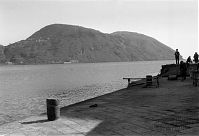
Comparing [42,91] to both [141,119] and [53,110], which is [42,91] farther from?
[141,119]

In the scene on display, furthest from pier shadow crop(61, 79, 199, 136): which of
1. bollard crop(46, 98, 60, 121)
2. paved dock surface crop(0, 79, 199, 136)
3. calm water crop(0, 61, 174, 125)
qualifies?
calm water crop(0, 61, 174, 125)

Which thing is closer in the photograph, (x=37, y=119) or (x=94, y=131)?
(x=94, y=131)

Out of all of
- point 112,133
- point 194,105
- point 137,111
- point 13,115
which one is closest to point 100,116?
point 137,111

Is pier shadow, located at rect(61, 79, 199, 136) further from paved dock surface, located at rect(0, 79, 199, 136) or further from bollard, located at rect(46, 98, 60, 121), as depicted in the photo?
bollard, located at rect(46, 98, 60, 121)

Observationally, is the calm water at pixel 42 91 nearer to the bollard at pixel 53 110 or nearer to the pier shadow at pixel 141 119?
the bollard at pixel 53 110

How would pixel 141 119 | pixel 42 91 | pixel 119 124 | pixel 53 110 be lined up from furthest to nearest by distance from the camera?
pixel 42 91, pixel 53 110, pixel 141 119, pixel 119 124

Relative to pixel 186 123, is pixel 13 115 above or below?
below

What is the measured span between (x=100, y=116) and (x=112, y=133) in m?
2.86

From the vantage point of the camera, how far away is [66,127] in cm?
976

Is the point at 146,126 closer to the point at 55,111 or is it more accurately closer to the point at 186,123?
the point at 186,123

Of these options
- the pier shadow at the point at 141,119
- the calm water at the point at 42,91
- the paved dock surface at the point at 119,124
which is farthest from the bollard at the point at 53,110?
the calm water at the point at 42,91

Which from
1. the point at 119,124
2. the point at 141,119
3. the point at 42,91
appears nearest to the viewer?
the point at 119,124

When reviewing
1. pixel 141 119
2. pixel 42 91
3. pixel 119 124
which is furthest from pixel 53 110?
pixel 42 91

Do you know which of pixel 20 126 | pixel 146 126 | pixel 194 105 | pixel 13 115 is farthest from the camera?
pixel 13 115
